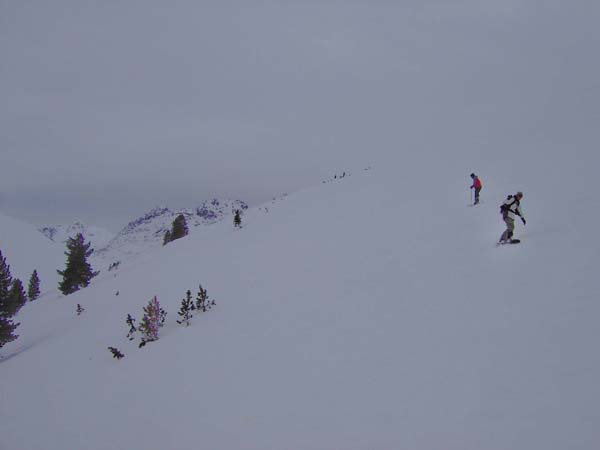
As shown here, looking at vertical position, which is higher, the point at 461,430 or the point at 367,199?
the point at 367,199

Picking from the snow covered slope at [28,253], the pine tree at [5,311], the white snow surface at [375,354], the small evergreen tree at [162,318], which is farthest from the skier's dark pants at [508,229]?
the snow covered slope at [28,253]

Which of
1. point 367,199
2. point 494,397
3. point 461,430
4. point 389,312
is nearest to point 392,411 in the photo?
point 461,430

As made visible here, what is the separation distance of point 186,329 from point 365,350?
6451mm

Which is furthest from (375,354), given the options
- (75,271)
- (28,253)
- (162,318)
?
(28,253)

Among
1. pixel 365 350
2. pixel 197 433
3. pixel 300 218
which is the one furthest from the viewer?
pixel 300 218

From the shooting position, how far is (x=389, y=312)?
855cm

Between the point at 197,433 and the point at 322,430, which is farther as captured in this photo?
the point at 197,433

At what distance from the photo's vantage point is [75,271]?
37875 millimetres

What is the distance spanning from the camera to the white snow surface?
17.0 ft

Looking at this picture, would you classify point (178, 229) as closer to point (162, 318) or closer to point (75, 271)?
point (75, 271)

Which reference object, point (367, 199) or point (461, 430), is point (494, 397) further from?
point (367, 199)

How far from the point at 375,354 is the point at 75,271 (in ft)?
132

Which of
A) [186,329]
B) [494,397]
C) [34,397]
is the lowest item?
[34,397]

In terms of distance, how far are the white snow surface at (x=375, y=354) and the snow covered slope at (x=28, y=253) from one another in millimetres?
101720
